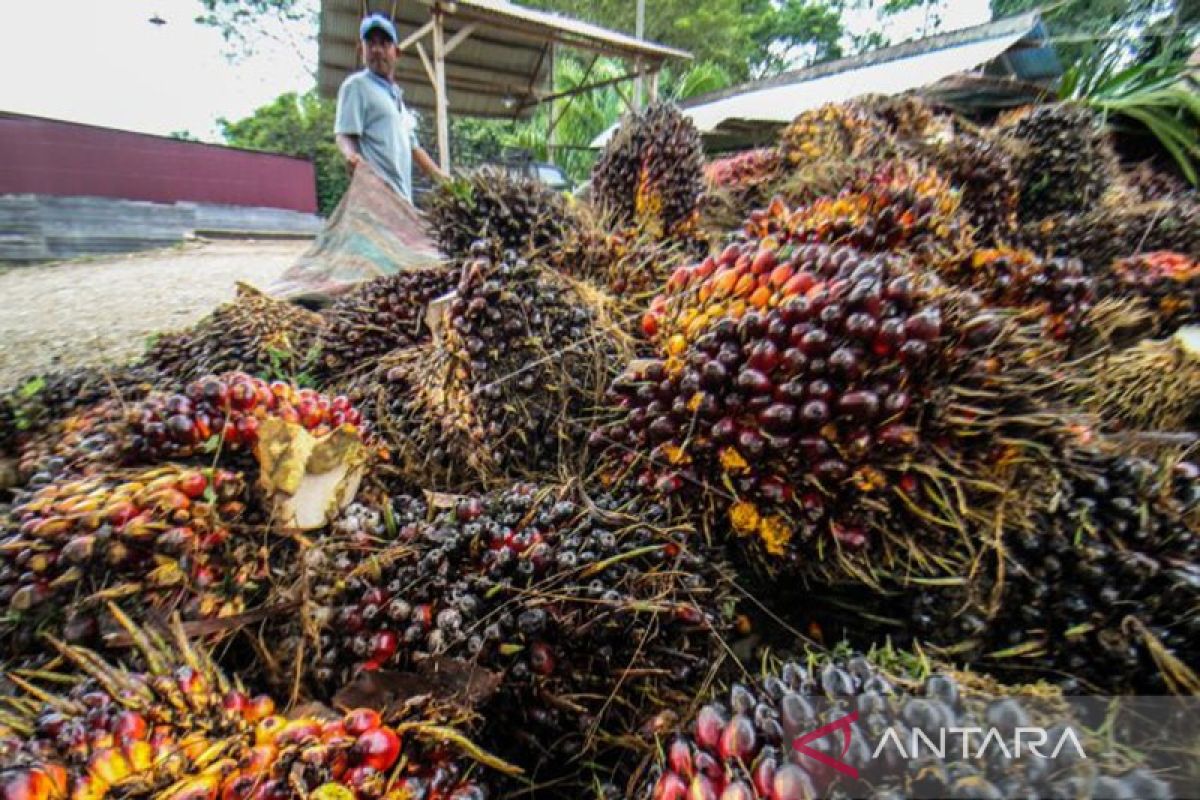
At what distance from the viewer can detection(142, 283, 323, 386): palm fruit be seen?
1.69 meters

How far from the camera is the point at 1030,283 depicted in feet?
4.18

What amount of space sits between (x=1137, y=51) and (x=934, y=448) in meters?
6.17

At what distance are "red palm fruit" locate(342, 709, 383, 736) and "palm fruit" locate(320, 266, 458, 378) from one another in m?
1.08

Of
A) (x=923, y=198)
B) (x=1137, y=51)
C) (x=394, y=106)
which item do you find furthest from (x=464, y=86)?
(x=923, y=198)

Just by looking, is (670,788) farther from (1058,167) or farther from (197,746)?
(1058,167)

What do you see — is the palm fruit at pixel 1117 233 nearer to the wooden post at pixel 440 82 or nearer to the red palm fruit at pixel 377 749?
the red palm fruit at pixel 377 749

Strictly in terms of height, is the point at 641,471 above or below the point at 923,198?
below

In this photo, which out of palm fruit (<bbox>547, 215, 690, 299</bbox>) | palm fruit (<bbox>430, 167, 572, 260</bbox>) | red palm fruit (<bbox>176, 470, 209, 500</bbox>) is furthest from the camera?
palm fruit (<bbox>430, 167, 572, 260</bbox>)

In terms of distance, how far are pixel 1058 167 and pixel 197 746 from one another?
291 centimetres

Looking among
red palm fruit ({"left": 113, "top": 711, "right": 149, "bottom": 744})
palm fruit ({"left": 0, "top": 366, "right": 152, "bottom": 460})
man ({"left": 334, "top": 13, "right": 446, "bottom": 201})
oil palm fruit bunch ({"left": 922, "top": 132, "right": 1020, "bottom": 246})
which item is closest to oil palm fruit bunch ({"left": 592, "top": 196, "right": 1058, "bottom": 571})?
red palm fruit ({"left": 113, "top": 711, "right": 149, "bottom": 744})

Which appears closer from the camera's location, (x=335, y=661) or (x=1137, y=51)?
(x=335, y=661)

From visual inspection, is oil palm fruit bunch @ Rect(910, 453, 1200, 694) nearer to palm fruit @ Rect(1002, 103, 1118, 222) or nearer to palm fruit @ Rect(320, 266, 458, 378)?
palm fruit @ Rect(320, 266, 458, 378)

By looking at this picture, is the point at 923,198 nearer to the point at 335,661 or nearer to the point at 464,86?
the point at 335,661

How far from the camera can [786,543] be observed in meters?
0.89
